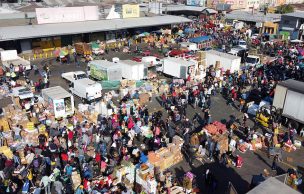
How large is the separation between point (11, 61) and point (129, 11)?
21135mm

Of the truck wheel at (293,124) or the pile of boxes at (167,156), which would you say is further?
the truck wheel at (293,124)

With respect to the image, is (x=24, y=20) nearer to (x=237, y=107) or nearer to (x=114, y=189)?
(x=237, y=107)

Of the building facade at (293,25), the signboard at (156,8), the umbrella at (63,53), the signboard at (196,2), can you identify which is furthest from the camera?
the signboard at (196,2)

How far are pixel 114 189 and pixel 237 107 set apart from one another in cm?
1338

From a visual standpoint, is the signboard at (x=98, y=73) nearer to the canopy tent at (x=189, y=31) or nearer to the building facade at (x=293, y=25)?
the canopy tent at (x=189, y=31)

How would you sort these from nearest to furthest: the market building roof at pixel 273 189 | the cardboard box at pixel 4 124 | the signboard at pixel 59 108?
the market building roof at pixel 273 189, the cardboard box at pixel 4 124, the signboard at pixel 59 108

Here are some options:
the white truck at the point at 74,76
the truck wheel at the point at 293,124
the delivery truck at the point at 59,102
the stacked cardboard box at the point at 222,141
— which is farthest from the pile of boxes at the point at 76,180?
the white truck at the point at 74,76

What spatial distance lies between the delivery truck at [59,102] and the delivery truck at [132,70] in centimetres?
756

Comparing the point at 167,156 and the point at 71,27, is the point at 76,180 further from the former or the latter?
the point at 71,27

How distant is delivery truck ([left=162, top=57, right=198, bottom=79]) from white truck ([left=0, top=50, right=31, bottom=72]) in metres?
13.8

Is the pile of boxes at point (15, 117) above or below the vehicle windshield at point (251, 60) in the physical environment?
below

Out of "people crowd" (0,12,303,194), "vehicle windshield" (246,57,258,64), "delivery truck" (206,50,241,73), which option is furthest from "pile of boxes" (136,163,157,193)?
"vehicle windshield" (246,57,258,64)

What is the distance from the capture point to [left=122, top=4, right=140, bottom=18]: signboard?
4472 cm

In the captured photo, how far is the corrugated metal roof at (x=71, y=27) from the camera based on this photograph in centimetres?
3344
